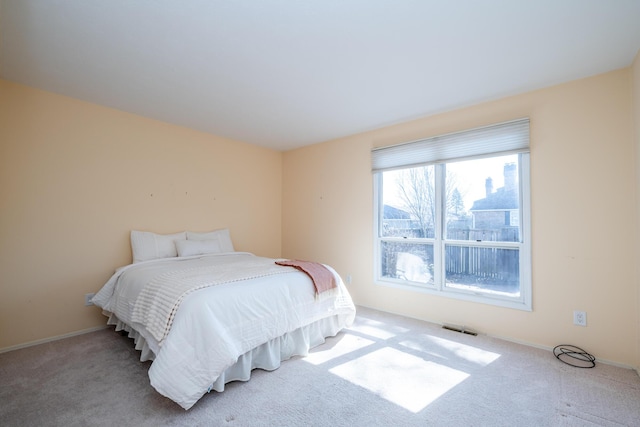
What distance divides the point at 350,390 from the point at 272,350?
67cm

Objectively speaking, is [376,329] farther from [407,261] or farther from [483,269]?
[483,269]

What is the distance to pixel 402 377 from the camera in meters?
2.18

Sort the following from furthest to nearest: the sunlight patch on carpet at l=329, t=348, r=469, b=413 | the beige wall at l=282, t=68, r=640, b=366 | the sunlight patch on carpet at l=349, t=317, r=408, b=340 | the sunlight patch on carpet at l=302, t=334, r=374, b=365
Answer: the sunlight patch on carpet at l=349, t=317, r=408, b=340, the sunlight patch on carpet at l=302, t=334, r=374, b=365, the beige wall at l=282, t=68, r=640, b=366, the sunlight patch on carpet at l=329, t=348, r=469, b=413

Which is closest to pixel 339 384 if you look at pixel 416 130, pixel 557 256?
pixel 557 256

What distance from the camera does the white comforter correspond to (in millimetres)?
1804

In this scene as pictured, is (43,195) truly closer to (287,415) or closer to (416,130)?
(287,415)

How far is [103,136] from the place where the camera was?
3.22 m

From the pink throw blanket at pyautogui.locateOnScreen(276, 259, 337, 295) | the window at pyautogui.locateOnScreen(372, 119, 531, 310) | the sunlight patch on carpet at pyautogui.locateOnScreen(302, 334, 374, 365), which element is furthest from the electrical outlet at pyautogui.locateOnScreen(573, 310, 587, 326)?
the pink throw blanket at pyautogui.locateOnScreen(276, 259, 337, 295)

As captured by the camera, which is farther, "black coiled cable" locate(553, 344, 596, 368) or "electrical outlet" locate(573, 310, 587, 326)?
"electrical outlet" locate(573, 310, 587, 326)

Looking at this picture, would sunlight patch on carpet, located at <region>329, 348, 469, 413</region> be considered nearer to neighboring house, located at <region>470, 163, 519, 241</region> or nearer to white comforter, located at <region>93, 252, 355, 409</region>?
white comforter, located at <region>93, 252, 355, 409</region>

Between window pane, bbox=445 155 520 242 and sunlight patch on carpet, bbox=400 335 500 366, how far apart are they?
1090mm

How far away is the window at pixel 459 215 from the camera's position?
114 inches

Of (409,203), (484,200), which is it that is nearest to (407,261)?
(409,203)

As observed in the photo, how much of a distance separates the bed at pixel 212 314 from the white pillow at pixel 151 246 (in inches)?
0.4
